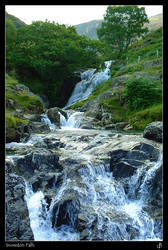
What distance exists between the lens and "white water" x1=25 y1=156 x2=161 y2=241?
693 cm

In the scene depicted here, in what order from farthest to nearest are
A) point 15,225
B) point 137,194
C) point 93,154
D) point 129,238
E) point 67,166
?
point 93,154 → point 67,166 → point 137,194 → point 129,238 → point 15,225

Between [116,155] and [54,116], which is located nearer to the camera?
[116,155]

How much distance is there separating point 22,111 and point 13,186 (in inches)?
500

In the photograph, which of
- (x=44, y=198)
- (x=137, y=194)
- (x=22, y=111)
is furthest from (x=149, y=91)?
(x=44, y=198)

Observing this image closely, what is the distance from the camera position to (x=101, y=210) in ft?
24.7

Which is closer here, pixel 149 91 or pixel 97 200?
pixel 97 200

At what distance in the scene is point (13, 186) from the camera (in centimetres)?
745

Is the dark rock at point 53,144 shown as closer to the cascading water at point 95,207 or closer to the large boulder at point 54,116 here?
the cascading water at point 95,207

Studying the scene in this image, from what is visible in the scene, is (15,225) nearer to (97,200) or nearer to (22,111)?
(97,200)

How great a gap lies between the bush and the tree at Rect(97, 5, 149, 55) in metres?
29.7

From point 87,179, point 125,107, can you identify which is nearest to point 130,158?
point 87,179

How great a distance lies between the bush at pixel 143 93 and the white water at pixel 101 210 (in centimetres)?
1207

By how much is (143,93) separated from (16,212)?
16625mm

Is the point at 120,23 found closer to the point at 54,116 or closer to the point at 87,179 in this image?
the point at 54,116
